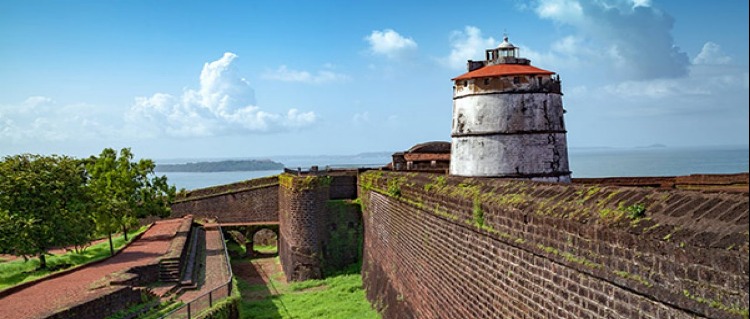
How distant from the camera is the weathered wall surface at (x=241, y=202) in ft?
113

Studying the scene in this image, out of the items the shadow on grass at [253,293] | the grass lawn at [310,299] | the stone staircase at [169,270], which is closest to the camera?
the stone staircase at [169,270]

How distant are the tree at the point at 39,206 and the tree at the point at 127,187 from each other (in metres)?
4.37

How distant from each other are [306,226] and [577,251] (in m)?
19.3

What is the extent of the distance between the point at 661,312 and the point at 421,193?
314 inches

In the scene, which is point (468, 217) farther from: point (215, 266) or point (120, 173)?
point (120, 173)

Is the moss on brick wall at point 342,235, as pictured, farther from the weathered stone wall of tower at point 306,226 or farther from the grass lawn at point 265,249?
the grass lawn at point 265,249

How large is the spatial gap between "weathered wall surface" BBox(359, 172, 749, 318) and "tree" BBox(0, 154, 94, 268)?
44.2 ft

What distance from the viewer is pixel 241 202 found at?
1372 inches

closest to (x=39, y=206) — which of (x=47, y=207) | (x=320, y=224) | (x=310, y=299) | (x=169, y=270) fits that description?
(x=47, y=207)

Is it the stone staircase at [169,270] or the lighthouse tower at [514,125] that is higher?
the lighthouse tower at [514,125]

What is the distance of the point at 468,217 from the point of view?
9.28m

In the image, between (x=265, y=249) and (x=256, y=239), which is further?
(x=256, y=239)

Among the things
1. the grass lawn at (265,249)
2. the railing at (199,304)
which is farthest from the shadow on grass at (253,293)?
the grass lawn at (265,249)

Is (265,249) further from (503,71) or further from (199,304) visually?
(503,71)
